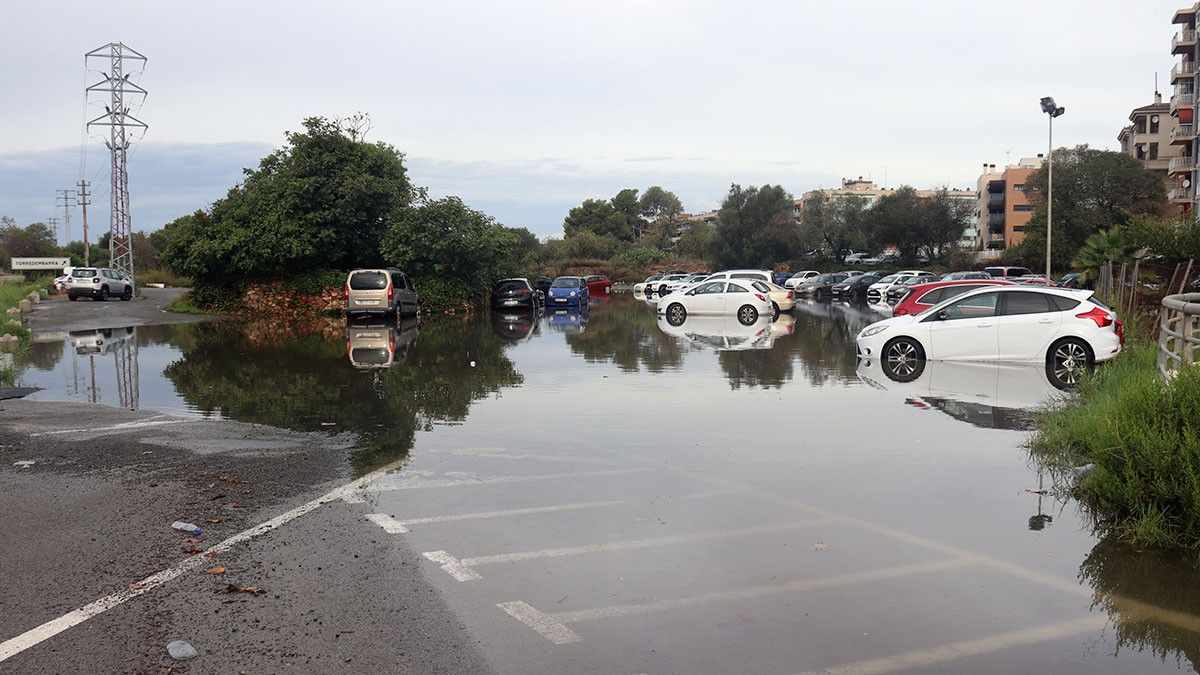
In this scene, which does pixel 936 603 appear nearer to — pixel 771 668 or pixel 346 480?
pixel 771 668

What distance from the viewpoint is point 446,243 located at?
39625 mm

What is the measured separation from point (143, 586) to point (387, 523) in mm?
1807

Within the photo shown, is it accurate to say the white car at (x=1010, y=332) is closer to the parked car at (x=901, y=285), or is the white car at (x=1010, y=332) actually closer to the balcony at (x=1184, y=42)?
the parked car at (x=901, y=285)

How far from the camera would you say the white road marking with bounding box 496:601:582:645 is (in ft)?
16.3

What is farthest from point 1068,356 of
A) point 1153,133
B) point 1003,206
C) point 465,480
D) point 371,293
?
point 1003,206

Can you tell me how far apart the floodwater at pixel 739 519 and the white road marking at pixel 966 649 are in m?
0.01

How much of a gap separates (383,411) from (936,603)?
8675 millimetres

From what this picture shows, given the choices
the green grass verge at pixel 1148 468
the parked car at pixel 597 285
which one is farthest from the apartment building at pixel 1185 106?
the green grass verge at pixel 1148 468

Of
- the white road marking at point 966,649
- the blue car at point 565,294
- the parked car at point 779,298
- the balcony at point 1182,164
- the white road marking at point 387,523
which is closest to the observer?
the white road marking at point 966,649

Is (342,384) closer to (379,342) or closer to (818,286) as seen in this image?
(379,342)

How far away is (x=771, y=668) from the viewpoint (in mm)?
4605

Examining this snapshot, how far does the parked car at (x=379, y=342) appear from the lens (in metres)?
19.6

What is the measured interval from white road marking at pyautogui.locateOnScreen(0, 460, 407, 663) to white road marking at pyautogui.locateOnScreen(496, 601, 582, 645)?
6.93ft

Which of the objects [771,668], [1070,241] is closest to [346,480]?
[771,668]
